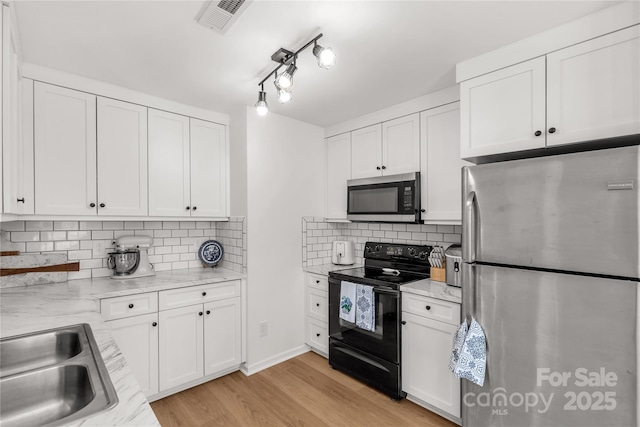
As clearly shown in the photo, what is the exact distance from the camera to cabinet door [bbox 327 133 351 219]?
10.4ft

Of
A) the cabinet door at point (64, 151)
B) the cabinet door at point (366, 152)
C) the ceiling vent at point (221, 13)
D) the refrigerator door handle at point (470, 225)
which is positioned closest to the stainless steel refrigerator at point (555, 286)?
the refrigerator door handle at point (470, 225)

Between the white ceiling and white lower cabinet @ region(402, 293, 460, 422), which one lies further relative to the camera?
white lower cabinet @ region(402, 293, 460, 422)

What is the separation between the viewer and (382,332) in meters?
2.43

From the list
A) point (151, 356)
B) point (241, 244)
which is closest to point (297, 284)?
point (241, 244)

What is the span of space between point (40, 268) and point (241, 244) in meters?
1.43

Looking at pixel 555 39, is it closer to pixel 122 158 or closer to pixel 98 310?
pixel 122 158

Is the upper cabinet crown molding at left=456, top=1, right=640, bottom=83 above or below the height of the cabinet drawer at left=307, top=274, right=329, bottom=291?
above

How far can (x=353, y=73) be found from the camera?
2.14 metres

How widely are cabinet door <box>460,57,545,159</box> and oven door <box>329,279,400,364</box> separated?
1161mm

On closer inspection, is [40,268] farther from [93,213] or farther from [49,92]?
[49,92]

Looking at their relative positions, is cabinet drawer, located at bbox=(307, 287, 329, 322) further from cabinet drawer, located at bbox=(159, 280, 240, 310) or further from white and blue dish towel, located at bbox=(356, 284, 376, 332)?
cabinet drawer, located at bbox=(159, 280, 240, 310)

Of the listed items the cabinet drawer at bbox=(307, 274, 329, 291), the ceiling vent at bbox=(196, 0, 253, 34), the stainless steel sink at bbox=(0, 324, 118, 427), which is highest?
the ceiling vent at bbox=(196, 0, 253, 34)

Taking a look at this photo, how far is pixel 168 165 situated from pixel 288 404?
2127 millimetres

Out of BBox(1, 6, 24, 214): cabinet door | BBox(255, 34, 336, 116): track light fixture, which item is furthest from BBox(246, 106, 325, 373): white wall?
BBox(1, 6, 24, 214): cabinet door
